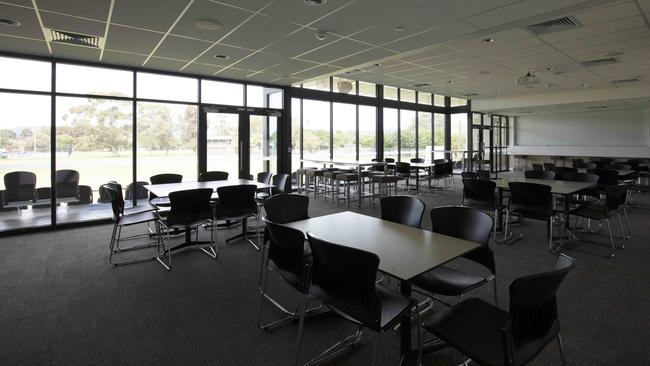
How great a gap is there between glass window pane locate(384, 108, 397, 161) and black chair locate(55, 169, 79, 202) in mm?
8574

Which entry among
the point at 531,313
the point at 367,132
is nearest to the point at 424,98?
the point at 367,132

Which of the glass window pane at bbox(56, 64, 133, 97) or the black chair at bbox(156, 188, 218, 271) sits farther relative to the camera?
the glass window pane at bbox(56, 64, 133, 97)

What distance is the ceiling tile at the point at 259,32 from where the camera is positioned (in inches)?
171

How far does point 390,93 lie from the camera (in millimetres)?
11750

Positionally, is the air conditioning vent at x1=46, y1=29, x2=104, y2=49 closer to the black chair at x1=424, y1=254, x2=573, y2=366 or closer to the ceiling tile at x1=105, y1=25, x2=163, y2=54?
the ceiling tile at x1=105, y1=25, x2=163, y2=54

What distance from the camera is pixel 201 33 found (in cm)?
472

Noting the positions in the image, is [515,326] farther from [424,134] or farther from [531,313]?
[424,134]

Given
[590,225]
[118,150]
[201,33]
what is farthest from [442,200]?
[118,150]

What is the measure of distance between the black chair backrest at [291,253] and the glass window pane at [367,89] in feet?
29.5

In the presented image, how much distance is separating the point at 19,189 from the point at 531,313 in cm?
741

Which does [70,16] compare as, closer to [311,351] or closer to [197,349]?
[197,349]

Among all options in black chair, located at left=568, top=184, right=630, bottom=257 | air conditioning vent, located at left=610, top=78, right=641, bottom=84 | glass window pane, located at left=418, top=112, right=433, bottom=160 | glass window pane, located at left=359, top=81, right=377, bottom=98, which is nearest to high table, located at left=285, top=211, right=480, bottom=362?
black chair, located at left=568, top=184, right=630, bottom=257

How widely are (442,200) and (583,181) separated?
11.2ft

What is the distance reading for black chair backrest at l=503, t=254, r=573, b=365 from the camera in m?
1.49
